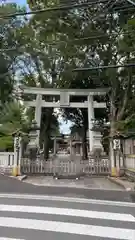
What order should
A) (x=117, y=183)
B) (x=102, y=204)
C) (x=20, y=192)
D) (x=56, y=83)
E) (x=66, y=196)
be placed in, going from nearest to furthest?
1. (x=102, y=204)
2. (x=66, y=196)
3. (x=20, y=192)
4. (x=117, y=183)
5. (x=56, y=83)

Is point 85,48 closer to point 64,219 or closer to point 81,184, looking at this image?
point 81,184

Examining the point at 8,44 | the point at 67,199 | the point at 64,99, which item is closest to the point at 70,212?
the point at 67,199

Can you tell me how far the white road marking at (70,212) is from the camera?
23.3 feet

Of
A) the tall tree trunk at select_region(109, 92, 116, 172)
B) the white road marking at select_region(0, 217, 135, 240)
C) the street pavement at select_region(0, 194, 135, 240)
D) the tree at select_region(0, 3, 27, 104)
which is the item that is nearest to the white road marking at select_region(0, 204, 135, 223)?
the street pavement at select_region(0, 194, 135, 240)

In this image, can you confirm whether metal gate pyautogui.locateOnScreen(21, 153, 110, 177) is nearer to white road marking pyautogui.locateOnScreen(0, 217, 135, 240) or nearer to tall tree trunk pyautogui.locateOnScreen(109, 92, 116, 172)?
tall tree trunk pyautogui.locateOnScreen(109, 92, 116, 172)

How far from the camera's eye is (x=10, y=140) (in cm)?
2438

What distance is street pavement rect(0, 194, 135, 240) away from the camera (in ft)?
18.1

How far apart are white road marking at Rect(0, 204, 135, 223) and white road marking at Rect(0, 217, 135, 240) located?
93cm

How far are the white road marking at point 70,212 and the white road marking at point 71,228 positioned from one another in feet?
3.06

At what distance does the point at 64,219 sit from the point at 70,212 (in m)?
0.80

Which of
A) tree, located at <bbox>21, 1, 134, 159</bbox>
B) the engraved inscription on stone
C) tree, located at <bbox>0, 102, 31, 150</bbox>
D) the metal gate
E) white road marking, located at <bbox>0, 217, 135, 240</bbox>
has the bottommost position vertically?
white road marking, located at <bbox>0, 217, 135, 240</bbox>

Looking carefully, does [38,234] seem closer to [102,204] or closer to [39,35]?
[102,204]

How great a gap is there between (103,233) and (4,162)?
44.0ft

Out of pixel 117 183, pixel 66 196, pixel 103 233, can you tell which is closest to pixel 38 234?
pixel 103 233
